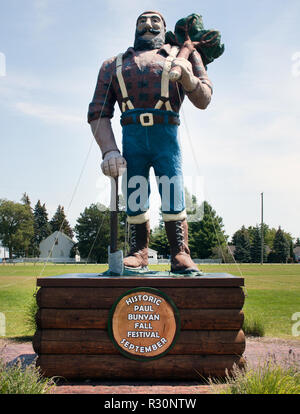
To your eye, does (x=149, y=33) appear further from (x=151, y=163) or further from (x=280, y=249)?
(x=280, y=249)

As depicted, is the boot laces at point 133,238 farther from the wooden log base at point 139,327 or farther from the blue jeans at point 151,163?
the wooden log base at point 139,327

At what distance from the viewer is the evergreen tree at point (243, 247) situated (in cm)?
4998

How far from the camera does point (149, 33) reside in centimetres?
436

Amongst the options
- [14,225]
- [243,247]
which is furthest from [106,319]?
[243,247]

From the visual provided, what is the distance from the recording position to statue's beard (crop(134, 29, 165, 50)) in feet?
14.2

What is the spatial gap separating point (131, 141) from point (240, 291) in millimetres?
1869

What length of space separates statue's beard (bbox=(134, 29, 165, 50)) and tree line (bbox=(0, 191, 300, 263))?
2432cm

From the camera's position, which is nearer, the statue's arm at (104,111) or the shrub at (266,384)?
the shrub at (266,384)

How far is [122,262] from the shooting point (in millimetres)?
3885

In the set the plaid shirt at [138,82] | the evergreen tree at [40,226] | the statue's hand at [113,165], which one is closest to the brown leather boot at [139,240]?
the statue's hand at [113,165]

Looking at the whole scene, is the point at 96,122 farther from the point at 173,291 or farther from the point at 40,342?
the point at 40,342

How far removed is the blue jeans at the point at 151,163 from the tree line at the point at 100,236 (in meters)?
24.2

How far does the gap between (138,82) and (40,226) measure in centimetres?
6031

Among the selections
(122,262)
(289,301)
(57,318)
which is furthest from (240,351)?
(289,301)
